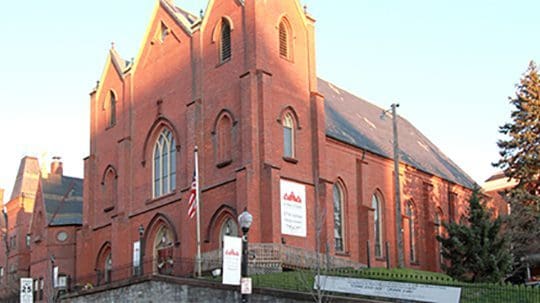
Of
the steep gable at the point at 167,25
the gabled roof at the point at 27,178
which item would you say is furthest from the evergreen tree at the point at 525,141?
the gabled roof at the point at 27,178

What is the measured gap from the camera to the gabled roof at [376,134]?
162ft

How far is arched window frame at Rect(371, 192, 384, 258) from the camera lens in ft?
157

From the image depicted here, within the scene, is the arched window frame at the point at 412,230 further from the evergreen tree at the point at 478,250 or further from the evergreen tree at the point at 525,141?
the evergreen tree at the point at 478,250

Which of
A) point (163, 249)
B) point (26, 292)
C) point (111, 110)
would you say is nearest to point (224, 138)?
point (163, 249)

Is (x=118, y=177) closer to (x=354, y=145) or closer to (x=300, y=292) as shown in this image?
(x=354, y=145)

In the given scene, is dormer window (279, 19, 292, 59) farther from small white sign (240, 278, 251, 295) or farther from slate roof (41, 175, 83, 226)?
small white sign (240, 278, 251, 295)

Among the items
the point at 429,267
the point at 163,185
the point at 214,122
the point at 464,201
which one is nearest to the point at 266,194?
the point at 214,122

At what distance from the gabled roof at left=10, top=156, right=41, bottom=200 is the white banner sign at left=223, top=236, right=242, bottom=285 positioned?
168 feet

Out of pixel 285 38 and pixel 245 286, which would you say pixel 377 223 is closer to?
pixel 285 38

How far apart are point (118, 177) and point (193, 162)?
827cm

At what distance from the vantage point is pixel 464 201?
197ft

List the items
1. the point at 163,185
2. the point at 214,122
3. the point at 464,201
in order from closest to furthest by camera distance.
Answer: the point at 214,122, the point at 163,185, the point at 464,201

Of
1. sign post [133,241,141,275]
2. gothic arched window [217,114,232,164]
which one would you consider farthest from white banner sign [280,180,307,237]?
sign post [133,241,141,275]

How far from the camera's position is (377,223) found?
49062 mm
